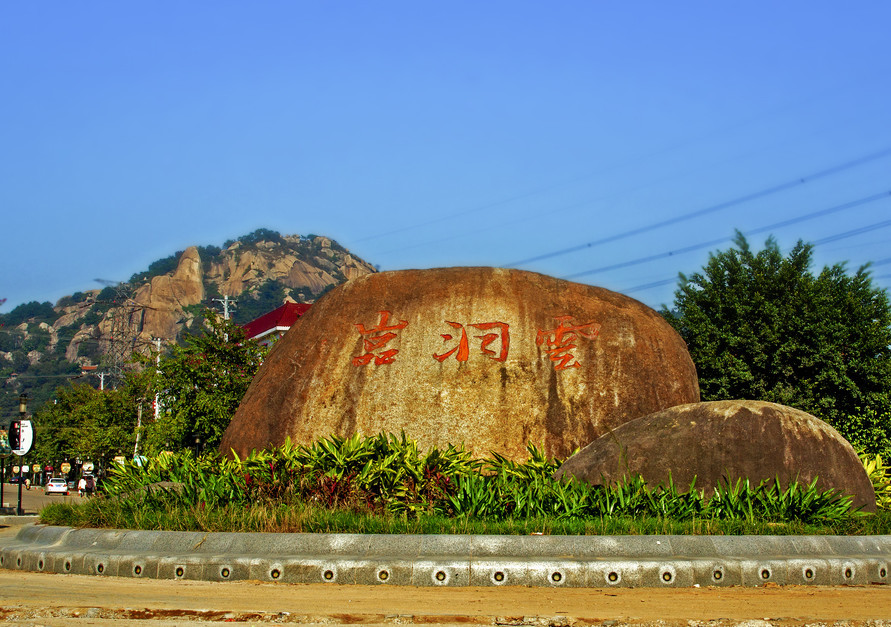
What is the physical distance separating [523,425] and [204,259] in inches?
7111

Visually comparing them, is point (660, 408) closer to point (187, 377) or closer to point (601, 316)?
point (601, 316)

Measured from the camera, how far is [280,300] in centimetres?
16200

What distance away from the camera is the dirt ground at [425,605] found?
7242mm

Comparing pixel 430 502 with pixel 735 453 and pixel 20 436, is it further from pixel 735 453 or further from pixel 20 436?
pixel 20 436

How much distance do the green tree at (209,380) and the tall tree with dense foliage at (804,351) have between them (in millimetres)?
9825

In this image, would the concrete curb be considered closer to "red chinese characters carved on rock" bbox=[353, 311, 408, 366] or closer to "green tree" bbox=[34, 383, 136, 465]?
"red chinese characters carved on rock" bbox=[353, 311, 408, 366]

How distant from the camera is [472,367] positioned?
13.6m

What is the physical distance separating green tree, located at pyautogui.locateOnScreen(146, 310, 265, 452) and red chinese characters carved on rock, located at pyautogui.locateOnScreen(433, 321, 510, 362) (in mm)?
6720

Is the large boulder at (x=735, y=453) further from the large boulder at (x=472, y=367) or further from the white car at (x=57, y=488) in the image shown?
the white car at (x=57, y=488)

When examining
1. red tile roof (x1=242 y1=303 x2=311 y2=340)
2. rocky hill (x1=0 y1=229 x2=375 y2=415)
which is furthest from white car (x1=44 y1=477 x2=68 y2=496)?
rocky hill (x1=0 y1=229 x2=375 y2=415)

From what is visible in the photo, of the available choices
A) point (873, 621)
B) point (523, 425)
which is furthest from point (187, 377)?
point (873, 621)

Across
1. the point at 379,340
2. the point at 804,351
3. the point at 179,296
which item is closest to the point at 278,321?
the point at 804,351

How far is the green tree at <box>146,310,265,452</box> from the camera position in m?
18.9

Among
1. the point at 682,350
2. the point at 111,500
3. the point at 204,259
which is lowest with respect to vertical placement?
the point at 111,500
